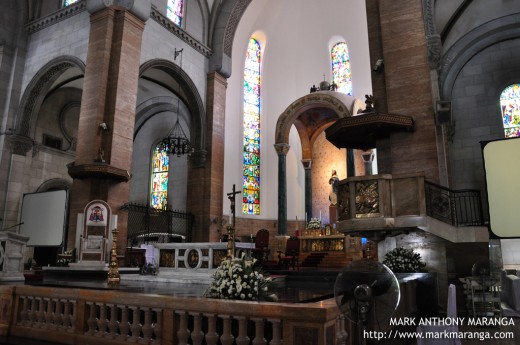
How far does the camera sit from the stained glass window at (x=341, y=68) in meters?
21.1

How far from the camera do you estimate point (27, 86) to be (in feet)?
51.7

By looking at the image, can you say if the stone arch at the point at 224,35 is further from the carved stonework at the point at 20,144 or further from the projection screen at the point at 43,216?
the projection screen at the point at 43,216

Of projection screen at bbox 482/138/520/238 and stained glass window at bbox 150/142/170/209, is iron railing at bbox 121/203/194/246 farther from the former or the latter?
projection screen at bbox 482/138/520/238

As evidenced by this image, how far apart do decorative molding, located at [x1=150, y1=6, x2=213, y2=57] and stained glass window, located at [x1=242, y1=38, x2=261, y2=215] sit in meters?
3.64

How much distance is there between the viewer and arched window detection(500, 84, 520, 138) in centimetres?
1588

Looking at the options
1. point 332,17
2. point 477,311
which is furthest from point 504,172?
point 332,17

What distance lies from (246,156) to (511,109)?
11.7m

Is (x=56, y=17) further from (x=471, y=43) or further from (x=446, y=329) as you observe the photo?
(x=446, y=329)

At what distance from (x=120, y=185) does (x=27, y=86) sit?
657cm

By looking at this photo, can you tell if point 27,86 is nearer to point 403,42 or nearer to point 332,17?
point 403,42

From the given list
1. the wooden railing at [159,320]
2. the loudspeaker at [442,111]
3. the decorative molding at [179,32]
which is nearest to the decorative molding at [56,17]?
the decorative molding at [179,32]

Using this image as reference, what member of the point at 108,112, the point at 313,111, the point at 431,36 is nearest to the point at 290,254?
the point at 108,112

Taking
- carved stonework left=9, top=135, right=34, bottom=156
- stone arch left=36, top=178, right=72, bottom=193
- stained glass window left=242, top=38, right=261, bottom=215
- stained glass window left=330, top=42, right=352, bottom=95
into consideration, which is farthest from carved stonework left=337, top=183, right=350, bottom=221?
stone arch left=36, top=178, right=72, bottom=193

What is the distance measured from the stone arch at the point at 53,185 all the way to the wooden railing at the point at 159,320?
44.6ft
